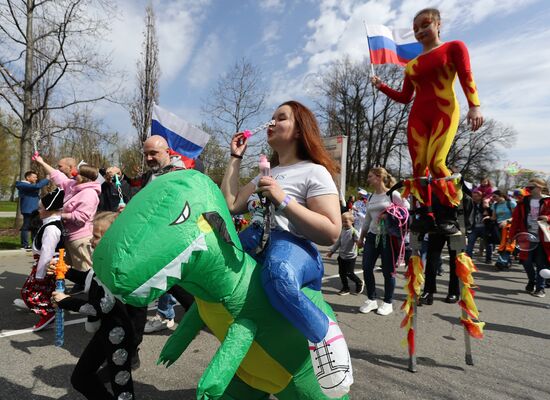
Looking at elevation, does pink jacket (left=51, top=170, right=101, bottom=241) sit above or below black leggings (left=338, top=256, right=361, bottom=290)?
above

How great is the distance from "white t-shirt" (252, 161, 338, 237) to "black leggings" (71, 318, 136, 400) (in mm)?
1239

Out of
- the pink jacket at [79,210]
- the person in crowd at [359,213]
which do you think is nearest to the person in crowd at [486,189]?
the person in crowd at [359,213]

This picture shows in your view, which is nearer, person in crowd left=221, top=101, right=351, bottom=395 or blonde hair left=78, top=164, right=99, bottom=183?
person in crowd left=221, top=101, right=351, bottom=395

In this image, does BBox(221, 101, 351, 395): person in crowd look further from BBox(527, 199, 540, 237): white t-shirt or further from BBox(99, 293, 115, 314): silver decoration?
BBox(527, 199, 540, 237): white t-shirt

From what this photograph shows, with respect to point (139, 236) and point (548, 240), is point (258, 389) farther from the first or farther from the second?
point (548, 240)

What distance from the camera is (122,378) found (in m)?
2.08

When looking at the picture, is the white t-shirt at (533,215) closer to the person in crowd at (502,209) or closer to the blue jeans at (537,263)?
the blue jeans at (537,263)

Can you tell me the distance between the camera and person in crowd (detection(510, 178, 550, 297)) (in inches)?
221

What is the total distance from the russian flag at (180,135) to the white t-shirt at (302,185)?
2.01m

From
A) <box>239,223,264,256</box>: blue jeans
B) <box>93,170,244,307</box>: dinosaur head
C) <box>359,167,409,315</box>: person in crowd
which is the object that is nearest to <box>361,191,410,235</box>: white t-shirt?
<box>359,167,409,315</box>: person in crowd

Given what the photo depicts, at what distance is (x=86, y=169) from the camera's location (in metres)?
4.12

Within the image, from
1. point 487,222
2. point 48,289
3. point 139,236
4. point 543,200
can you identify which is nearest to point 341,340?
point 139,236

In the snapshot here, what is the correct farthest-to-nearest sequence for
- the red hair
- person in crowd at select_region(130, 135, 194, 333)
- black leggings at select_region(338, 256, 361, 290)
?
black leggings at select_region(338, 256, 361, 290)
person in crowd at select_region(130, 135, 194, 333)
the red hair

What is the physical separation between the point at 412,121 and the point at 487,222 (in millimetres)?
7555
